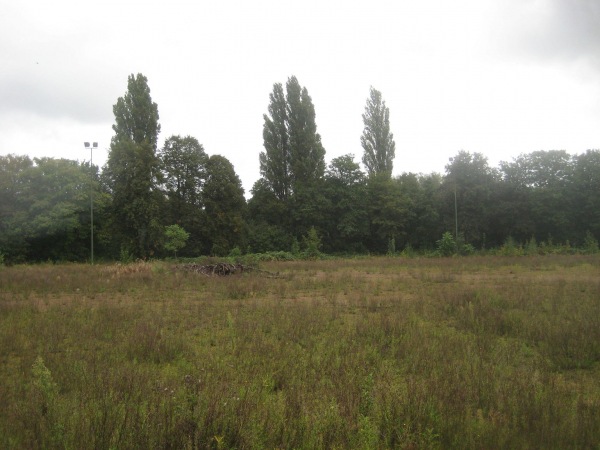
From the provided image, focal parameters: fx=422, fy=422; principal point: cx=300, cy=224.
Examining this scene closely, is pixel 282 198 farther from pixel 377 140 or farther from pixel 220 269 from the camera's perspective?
pixel 220 269

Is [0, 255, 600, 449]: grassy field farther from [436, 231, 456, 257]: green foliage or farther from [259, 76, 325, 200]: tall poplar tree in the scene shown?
[259, 76, 325, 200]: tall poplar tree

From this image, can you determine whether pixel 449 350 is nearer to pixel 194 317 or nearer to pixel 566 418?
pixel 566 418

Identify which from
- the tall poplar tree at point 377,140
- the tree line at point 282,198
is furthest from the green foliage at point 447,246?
the tall poplar tree at point 377,140

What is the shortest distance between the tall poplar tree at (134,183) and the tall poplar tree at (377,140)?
1081 inches

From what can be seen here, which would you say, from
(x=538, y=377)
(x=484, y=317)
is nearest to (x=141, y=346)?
(x=538, y=377)

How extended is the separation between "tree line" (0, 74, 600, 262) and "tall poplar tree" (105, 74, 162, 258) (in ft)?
0.43

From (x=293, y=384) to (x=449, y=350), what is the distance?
120 inches

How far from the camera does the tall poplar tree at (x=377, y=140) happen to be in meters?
56.4

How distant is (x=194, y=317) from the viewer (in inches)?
409

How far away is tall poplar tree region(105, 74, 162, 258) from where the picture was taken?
4297cm

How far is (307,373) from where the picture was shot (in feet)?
19.7

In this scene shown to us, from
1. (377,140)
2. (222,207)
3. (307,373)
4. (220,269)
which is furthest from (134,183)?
(307,373)

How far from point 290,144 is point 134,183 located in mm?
18951

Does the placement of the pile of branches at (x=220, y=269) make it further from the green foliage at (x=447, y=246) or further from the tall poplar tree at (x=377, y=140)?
the tall poplar tree at (x=377, y=140)
